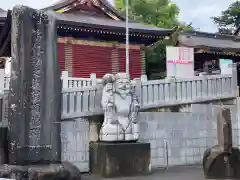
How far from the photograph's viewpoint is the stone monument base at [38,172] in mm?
5483

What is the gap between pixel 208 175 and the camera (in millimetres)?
9906

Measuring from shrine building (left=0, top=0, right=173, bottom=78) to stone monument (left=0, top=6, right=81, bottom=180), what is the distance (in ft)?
38.2

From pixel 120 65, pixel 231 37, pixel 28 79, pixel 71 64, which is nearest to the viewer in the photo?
pixel 28 79

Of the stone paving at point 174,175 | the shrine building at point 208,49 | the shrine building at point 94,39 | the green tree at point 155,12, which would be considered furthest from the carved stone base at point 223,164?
the green tree at point 155,12

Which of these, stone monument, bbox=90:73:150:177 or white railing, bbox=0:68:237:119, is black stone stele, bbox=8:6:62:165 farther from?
white railing, bbox=0:68:237:119

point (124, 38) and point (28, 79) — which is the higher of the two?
point (124, 38)

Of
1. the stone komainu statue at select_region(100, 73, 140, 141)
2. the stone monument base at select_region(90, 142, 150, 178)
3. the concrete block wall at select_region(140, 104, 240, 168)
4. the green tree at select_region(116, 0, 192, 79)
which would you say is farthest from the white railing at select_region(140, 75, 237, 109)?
the green tree at select_region(116, 0, 192, 79)

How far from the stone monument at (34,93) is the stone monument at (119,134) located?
3973 millimetres

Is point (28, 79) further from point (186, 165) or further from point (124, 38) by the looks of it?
point (124, 38)

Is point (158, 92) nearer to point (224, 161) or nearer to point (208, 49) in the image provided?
point (224, 161)

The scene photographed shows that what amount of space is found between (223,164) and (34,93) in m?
5.60

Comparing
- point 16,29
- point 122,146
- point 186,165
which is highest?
point 16,29

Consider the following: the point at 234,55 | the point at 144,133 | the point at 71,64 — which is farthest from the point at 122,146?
the point at 234,55

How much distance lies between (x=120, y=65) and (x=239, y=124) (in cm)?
907
